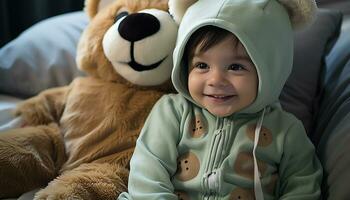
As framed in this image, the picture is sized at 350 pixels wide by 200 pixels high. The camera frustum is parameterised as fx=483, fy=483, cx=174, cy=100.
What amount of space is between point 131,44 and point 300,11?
387 millimetres

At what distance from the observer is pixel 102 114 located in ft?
3.92

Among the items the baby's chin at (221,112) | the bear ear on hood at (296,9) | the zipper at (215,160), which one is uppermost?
the bear ear on hood at (296,9)

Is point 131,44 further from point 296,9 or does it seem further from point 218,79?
point 296,9

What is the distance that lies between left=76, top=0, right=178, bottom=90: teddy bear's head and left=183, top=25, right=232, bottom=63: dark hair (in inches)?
5.2

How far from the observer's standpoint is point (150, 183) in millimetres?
1007

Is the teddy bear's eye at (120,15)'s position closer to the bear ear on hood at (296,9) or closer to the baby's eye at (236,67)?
the bear ear on hood at (296,9)

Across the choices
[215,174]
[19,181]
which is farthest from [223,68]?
[19,181]

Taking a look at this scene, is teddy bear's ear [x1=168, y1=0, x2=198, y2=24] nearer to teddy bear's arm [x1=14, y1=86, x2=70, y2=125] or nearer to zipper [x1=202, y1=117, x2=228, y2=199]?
zipper [x1=202, y1=117, x2=228, y2=199]

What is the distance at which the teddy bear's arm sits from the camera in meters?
1.30

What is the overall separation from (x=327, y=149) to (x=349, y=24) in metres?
0.57

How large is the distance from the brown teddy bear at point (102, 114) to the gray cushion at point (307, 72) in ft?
1.06

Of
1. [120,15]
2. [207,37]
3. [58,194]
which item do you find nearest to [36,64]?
[120,15]

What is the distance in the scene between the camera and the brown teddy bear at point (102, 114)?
1123mm

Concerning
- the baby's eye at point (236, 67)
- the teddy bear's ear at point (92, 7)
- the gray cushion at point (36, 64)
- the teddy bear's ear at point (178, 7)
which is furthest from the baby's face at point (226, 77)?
the gray cushion at point (36, 64)
